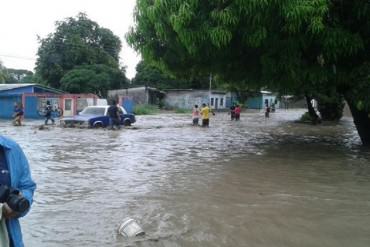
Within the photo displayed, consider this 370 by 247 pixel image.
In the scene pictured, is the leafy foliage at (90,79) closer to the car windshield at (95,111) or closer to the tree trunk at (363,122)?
the car windshield at (95,111)

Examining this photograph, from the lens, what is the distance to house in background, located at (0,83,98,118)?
1404 inches

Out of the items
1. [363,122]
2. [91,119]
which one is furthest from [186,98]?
[363,122]

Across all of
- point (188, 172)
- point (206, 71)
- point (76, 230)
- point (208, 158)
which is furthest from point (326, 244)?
point (206, 71)

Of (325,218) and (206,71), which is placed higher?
(206,71)

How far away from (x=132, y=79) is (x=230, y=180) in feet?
188

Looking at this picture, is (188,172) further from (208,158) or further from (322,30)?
(322,30)

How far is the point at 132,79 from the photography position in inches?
2625

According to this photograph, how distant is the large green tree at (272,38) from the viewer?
1136cm

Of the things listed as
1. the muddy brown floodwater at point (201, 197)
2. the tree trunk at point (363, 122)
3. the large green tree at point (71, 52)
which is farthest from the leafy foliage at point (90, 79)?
the tree trunk at point (363, 122)

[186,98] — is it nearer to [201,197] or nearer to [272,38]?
[272,38]

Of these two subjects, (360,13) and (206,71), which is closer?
(360,13)

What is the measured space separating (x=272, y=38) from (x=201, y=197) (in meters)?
5.50

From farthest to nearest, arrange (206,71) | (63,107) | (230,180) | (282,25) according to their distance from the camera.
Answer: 1. (63,107)
2. (206,71)
3. (282,25)
4. (230,180)

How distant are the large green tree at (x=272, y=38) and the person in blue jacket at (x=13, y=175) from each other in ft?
27.6
